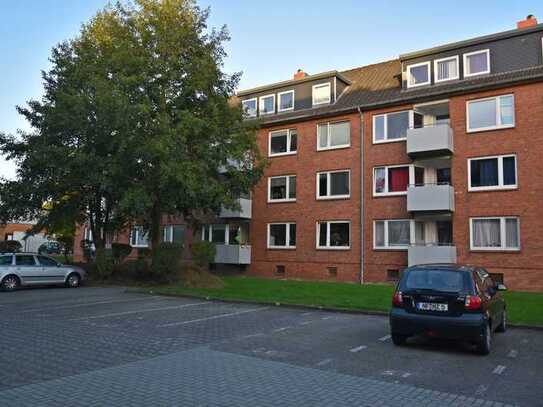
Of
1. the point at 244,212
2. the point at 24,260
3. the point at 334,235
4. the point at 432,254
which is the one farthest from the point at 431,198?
the point at 24,260

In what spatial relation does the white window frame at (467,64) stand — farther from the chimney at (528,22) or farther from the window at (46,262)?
the window at (46,262)

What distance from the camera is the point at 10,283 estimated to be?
1895 cm

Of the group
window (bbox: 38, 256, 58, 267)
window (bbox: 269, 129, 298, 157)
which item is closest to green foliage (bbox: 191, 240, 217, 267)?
window (bbox: 269, 129, 298, 157)

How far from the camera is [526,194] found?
68.0 ft

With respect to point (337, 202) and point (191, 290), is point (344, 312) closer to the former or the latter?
point (191, 290)

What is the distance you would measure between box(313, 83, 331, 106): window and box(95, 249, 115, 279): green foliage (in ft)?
47.2

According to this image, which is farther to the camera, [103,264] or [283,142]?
[283,142]

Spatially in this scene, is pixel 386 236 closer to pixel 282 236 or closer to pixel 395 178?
pixel 395 178

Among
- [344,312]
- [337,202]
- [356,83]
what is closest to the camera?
[344,312]

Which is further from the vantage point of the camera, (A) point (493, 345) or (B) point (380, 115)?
(B) point (380, 115)

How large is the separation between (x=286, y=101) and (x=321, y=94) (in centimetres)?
243

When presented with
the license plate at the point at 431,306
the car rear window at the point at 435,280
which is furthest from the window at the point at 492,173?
the license plate at the point at 431,306

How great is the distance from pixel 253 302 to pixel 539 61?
17.1 m

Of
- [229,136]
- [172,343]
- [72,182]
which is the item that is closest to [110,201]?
[72,182]
